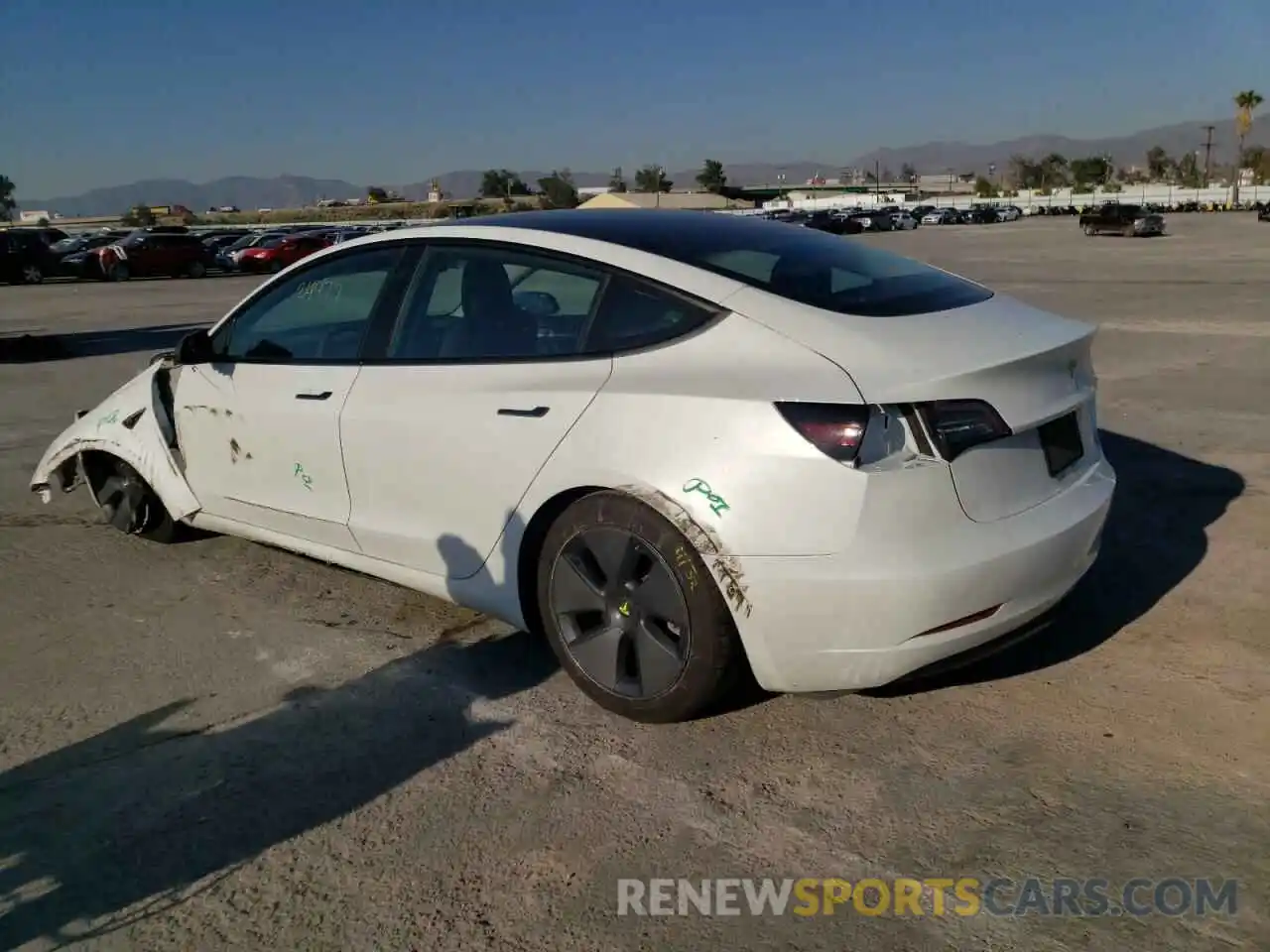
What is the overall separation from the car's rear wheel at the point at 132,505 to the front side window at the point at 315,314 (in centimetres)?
96

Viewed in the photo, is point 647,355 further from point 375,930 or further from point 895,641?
point 375,930

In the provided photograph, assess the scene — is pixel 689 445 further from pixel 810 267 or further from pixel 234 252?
pixel 234 252

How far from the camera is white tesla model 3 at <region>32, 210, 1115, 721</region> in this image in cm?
292

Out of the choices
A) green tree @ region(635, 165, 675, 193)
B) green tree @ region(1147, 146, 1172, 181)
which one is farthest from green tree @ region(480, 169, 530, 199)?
green tree @ region(1147, 146, 1172, 181)

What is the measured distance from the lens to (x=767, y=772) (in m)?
3.09

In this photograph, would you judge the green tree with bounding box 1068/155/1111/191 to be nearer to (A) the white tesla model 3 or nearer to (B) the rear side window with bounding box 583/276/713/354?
(A) the white tesla model 3

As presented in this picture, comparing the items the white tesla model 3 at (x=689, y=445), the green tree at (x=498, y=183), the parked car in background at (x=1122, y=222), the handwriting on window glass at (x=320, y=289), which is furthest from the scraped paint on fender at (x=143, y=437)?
the green tree at (x=498, y=183)

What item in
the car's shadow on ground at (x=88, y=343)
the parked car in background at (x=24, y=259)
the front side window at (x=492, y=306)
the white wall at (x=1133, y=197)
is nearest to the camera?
the front side window at (x=492, y=306)

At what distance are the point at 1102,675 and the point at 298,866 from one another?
2576 mm

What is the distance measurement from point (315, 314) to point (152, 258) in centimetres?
3199

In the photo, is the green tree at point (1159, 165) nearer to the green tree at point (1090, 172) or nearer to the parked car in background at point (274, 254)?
the green tree at point (1090, 172)

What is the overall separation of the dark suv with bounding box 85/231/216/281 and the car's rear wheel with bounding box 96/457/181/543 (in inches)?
1188

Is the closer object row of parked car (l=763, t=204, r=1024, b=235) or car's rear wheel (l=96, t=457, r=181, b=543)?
car's rear wheel (l=96, t=457, r=181, b=543)

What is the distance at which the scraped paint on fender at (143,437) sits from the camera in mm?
4918
